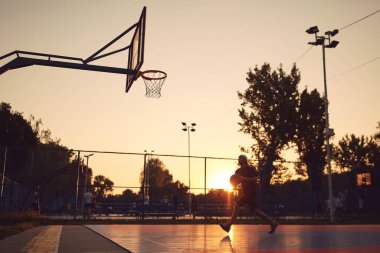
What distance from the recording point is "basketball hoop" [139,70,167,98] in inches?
510

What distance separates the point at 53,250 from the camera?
558 cm

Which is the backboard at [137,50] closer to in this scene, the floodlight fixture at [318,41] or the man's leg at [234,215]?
the man's leg at [234,215]

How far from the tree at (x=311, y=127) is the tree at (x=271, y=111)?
2.79ft

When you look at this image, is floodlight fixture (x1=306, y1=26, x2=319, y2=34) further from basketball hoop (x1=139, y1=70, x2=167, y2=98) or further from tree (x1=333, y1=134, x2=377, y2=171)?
tree (x1=333, y1=134, x2=377, y2=171)

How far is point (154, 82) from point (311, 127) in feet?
101

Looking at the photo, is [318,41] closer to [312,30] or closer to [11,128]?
[312,30]

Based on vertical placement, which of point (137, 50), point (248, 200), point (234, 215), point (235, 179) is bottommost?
point (234, 215)

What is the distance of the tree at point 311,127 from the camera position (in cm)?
3991

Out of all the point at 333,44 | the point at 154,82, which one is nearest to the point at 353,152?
the point at 333,44

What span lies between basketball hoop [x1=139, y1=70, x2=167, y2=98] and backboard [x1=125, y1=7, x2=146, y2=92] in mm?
560

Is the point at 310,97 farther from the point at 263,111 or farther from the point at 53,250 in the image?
the point at 53,250

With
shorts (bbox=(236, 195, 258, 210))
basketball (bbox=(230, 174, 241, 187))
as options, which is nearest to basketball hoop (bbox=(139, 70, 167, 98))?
basketball (bbox=(230, 174, 241, 187))

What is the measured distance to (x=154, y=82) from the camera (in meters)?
13.1

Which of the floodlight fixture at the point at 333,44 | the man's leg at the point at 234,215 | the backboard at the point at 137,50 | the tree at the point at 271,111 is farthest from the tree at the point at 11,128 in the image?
the man's leg at the point at 234,215
